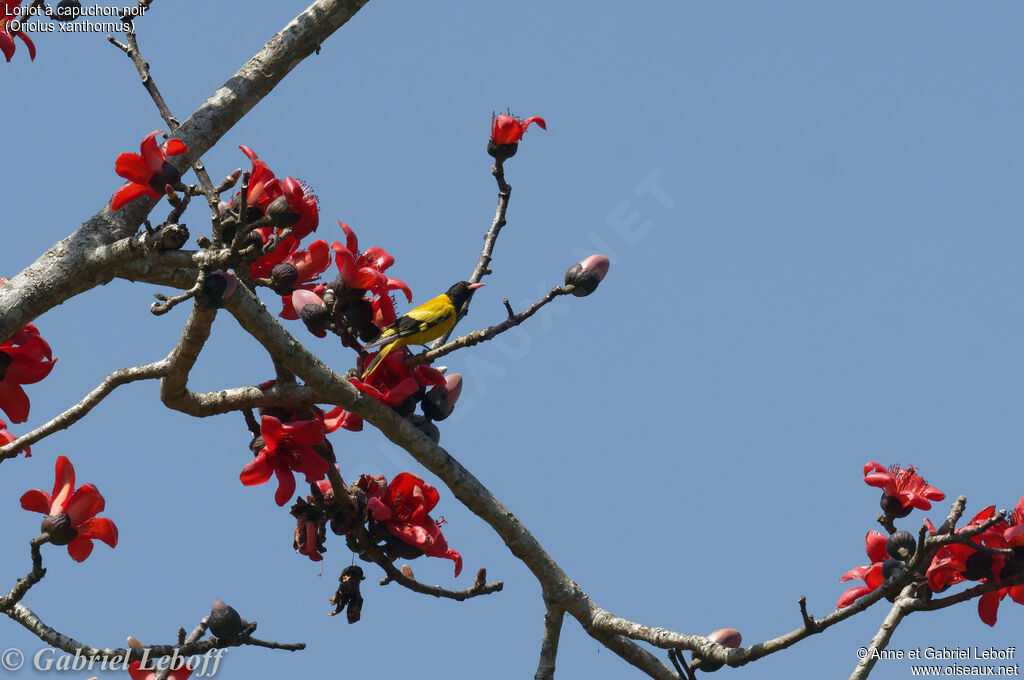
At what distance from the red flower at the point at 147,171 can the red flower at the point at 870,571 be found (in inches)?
88.6

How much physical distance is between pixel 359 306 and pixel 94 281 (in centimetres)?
77

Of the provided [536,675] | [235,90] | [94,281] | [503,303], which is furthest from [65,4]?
[536,675]

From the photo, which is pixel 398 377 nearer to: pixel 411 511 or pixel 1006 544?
pixel 411 511

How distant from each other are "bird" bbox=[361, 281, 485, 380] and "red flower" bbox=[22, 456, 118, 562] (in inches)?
32.0

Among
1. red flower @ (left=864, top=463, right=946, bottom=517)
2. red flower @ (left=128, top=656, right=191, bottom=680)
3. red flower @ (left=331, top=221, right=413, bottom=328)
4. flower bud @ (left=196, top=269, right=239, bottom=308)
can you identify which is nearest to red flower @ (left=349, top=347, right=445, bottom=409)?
red flower @ (left=331, top=221, right=413, bottom=328)

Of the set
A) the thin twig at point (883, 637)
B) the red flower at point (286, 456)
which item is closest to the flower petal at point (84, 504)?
the red flower at point (286, 456)

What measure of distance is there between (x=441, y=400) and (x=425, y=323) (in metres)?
0.30

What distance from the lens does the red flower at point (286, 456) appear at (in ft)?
10.1

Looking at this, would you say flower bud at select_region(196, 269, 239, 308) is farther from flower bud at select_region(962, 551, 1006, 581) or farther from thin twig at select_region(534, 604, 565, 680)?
flower bud at select_region(962, 551, 1006, 581)

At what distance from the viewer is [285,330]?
2.88 m

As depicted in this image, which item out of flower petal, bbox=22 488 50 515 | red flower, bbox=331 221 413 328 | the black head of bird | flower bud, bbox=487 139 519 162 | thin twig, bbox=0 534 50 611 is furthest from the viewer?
flower bud, bbox=487 139 519 162

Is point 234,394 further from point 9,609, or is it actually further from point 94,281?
point 9,609

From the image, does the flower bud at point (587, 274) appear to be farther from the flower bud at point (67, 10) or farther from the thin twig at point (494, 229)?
the flower bud at point (67, 10)

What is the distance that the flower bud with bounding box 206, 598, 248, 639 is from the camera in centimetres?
302
